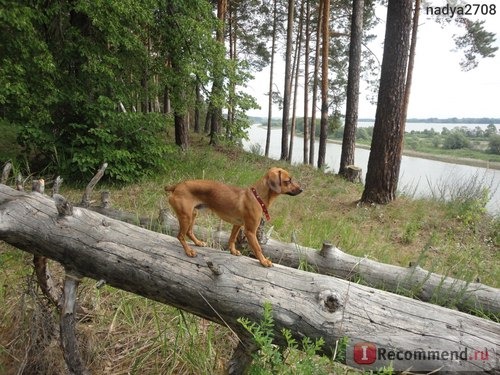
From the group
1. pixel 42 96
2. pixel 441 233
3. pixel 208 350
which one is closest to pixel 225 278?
pixel 208 350

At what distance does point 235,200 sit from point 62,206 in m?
1.35

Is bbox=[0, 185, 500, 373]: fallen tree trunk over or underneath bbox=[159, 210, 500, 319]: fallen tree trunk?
over

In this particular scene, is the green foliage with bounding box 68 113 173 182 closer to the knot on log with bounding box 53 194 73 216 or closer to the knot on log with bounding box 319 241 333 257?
the knot on log with bounding box 53 194 73 216

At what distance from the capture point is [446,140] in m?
30.5

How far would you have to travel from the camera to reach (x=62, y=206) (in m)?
Answer: 2.52

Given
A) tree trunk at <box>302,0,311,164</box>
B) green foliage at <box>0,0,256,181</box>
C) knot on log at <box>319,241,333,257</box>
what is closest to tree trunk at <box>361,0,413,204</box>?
green foliage at <box>0,0,256,181</box>

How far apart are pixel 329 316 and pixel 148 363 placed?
1481 mm

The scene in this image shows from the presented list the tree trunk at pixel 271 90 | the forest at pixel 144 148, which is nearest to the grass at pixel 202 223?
the forest at pixel 144 148

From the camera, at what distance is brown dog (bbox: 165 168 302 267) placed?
2.41 meters

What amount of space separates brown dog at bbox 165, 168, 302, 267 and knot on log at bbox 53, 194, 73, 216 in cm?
81

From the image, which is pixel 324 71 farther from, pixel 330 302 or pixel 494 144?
pixel 494 144

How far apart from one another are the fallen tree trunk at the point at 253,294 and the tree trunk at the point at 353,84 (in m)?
9.96

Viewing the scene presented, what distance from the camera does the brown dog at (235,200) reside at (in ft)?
7.90

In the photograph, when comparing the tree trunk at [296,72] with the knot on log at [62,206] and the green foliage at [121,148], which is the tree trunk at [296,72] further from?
the knot on log at [62,206]
